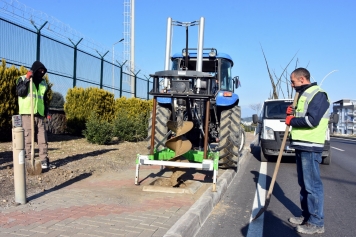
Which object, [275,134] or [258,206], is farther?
[275,134]

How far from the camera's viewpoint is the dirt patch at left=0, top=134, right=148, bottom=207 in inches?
221

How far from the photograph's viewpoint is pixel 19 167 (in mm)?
4594

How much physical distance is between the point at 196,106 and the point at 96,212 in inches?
130

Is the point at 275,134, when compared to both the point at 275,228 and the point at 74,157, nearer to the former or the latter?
the point at 74,157

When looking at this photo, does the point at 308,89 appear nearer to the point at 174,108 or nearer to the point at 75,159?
the point at 174,108

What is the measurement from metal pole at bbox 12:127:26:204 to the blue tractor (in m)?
1.97

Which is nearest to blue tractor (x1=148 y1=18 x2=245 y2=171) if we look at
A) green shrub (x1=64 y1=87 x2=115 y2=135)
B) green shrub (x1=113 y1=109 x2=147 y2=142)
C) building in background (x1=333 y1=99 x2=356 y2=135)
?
green shrub (x1=113 y1=109 x2=147 y2=142)

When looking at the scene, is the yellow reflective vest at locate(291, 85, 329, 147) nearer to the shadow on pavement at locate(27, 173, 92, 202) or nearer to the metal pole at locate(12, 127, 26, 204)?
the metal pole at locate(12, 127, 26, 204)

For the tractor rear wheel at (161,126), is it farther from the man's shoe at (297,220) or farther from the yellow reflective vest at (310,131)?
the yellow reflective vest at (310,131)

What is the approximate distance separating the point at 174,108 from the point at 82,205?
2578 millimetres

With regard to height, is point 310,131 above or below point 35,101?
below

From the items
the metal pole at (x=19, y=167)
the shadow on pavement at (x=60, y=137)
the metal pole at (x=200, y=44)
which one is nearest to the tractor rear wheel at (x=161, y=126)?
the metal pole at (x=200, y=44)

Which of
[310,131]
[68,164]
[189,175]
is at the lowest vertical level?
[189,175]

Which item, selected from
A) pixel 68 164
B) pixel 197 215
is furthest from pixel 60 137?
pixel 197 215
